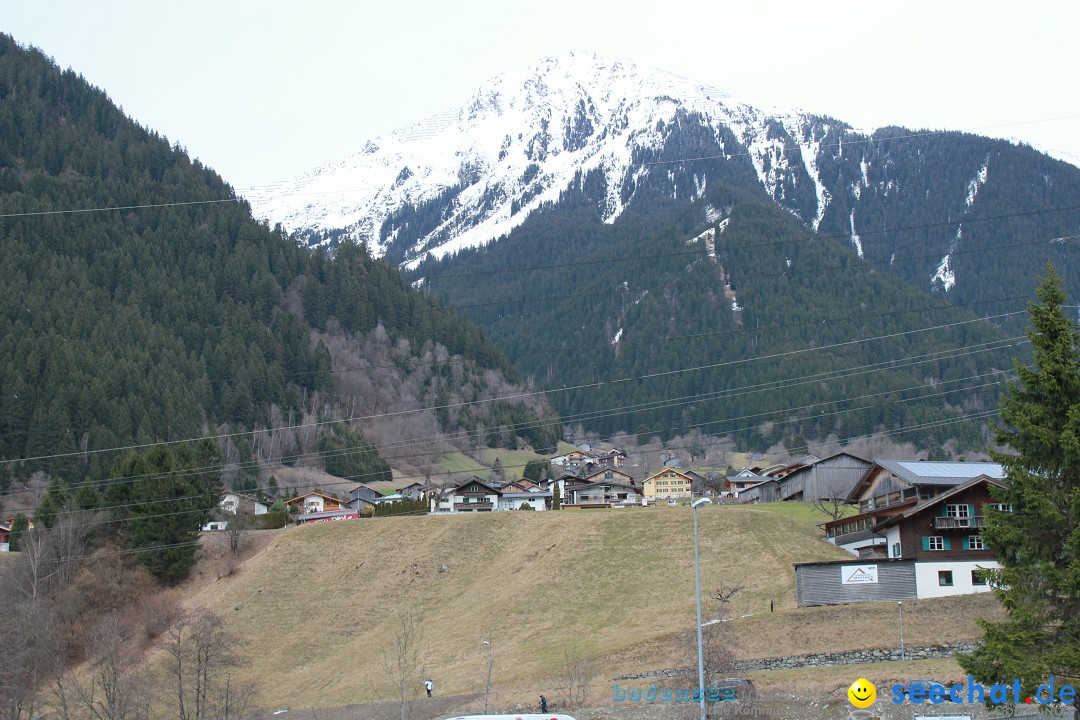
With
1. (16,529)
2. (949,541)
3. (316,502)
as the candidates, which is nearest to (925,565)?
(949,541)

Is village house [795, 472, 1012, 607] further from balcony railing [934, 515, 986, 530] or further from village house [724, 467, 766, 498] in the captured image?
village house [724, 467, 766, 498]

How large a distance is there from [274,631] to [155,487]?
29.6 m

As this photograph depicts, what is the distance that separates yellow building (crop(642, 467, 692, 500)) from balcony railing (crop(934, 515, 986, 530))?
331 ft

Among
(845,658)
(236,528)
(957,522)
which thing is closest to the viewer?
(845,658)

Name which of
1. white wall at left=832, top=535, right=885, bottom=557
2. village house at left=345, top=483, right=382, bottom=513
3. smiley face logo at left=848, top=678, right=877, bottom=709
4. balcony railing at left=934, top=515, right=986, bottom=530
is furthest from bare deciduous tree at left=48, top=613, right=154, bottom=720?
village house at left=345, top=483, right=382, bottom=513

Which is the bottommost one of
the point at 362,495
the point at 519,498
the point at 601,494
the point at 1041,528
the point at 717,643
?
the point at 717,643

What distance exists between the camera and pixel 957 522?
222ft

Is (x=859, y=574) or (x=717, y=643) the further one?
(x=859, y=574)

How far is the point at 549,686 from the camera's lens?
5691cm

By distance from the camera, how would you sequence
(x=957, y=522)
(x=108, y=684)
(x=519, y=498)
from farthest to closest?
1. (x=519, y=498)
2. (x=957, y=522)
3. (x=108, y=684)

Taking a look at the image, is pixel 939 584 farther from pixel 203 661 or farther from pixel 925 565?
pixel 203 661

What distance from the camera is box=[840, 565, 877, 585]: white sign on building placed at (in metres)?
65.1

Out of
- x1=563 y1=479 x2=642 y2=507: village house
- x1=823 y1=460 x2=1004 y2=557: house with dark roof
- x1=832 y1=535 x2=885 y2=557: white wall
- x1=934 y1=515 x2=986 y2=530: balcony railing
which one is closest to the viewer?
x1=934 y1=515 x2=986 y2=530: balcony railing

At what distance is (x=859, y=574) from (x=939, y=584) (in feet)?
16.5
